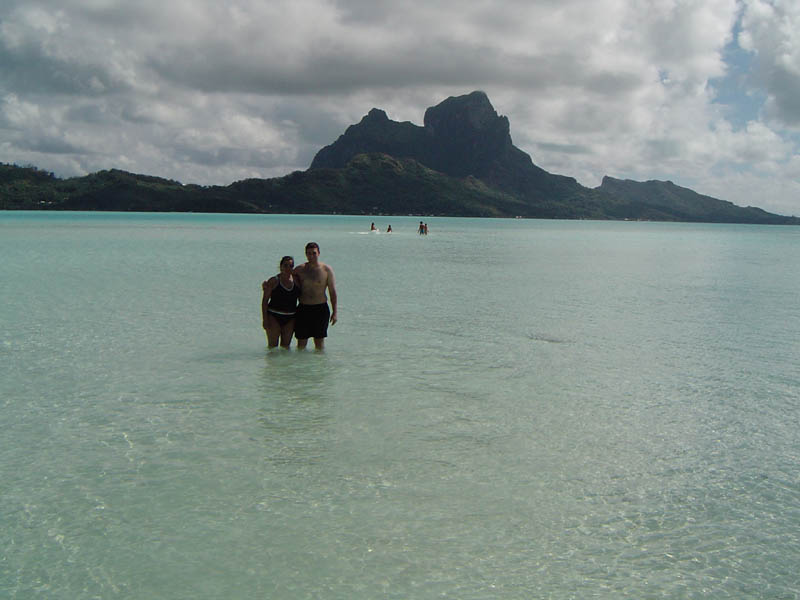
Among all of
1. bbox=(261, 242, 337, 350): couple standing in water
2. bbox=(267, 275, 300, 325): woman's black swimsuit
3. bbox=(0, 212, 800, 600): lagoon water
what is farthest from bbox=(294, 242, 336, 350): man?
bbox=(0, 212, 800, 600): lagoon water

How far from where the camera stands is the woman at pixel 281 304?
10.0m

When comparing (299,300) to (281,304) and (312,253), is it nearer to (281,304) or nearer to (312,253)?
(281,304)

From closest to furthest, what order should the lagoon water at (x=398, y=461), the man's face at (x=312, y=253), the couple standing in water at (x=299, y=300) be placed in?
the lagoon water at (x=398, y=461)
the man's face at (x=312, y=253)
the couple standing in water at (x=299, y=300)

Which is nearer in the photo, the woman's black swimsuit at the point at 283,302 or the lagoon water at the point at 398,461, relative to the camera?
the lagoon water at the point at 398,461

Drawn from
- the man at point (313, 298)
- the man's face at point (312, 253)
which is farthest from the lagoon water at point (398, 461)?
the man's face at point (312, 253)

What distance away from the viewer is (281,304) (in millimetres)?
10398

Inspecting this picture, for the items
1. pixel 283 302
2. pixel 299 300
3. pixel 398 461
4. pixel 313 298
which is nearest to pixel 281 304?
pixel 283 302

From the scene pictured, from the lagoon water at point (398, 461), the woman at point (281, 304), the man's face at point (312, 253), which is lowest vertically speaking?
the lagoon water at point (398, 461)

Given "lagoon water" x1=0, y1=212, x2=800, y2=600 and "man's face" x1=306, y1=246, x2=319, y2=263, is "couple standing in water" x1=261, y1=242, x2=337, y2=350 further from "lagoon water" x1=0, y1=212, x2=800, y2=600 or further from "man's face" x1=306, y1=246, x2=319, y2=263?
"lagoon water" x1=0, y1=212, x2=800, y2=600

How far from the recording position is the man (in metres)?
10.1

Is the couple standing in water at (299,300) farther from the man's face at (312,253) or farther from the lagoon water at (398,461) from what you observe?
the lagoon water at (398,461)

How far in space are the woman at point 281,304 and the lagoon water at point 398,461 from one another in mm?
470

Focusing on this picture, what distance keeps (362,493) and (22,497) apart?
284 cm

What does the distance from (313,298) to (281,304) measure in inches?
21.3
